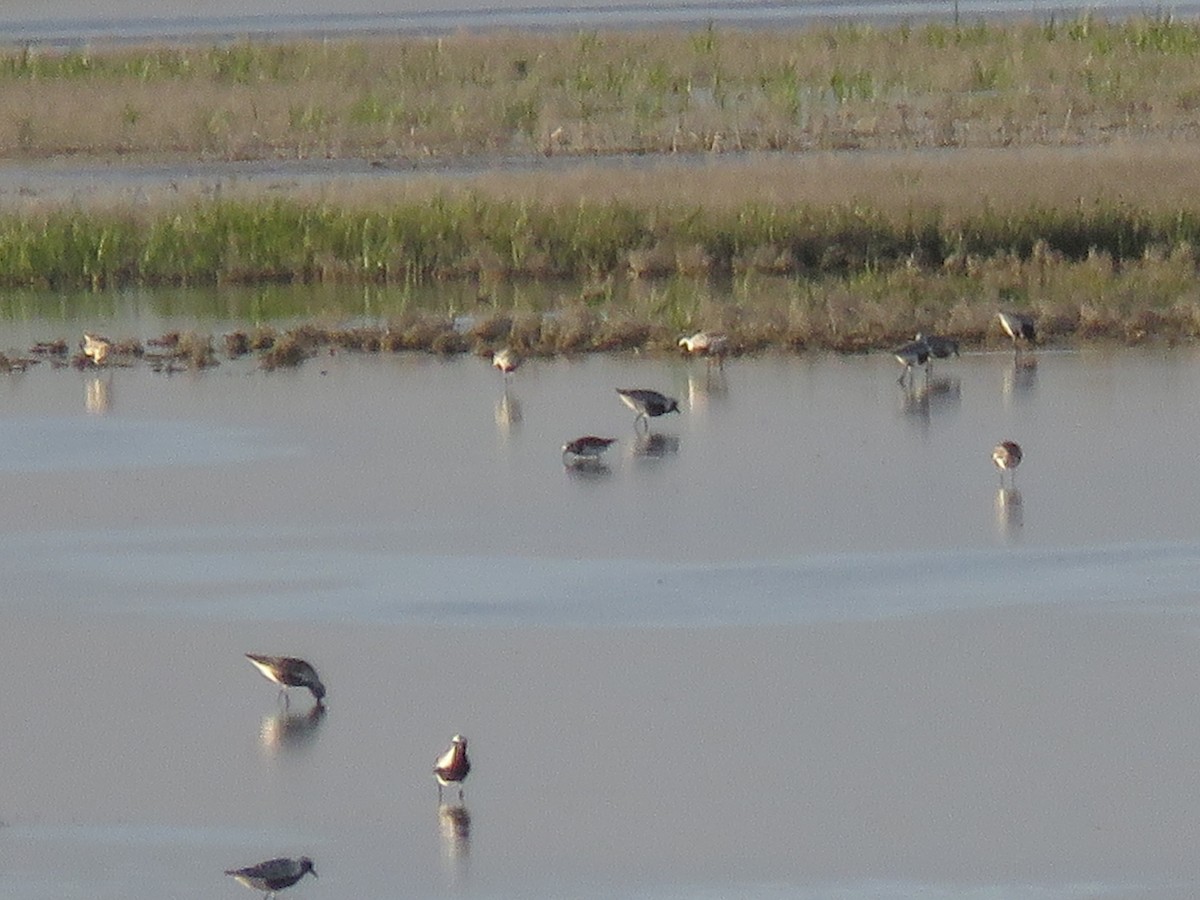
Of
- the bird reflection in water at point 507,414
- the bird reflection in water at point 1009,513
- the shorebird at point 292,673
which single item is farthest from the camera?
the bird reflection in water at point 507,414

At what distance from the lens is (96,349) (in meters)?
18.9

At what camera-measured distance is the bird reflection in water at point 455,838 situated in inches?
335

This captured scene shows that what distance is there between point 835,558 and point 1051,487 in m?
1.75

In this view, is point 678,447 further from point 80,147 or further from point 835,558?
point 80,147

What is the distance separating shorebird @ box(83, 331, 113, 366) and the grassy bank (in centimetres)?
1276

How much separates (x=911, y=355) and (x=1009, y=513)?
419 centimetres

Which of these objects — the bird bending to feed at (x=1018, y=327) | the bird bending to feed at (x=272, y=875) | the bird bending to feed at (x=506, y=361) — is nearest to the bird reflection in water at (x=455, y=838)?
the bird bending to feed at (x=272, y=875)

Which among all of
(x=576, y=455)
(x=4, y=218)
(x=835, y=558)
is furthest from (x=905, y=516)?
(x=4, y=218)

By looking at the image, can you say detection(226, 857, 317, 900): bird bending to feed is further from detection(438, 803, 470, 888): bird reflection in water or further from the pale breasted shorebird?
the pale breasted shorebird

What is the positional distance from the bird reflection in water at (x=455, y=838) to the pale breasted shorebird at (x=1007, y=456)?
5376 mm

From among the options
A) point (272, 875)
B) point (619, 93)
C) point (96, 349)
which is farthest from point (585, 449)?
point (619, 93)

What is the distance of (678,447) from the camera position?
15.3 meters

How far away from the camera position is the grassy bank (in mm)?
32375

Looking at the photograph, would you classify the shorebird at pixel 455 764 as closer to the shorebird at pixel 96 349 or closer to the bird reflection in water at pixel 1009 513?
the bird reflection in water at pixel 1009 513
